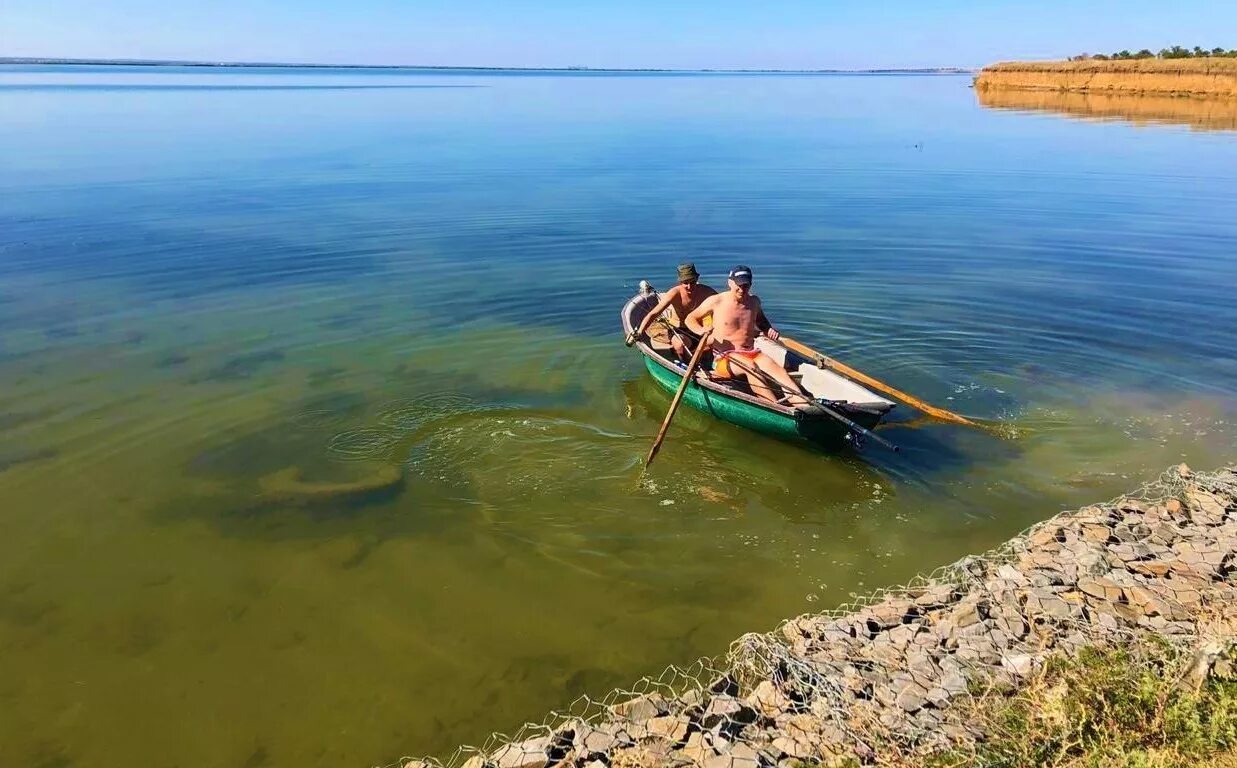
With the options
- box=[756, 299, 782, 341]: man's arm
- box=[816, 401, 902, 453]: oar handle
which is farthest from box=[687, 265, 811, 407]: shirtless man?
box=[816, 401, 902, 453]: oar handle

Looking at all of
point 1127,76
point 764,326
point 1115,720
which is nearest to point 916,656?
point 1115,720

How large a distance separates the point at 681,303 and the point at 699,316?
492 millimetres

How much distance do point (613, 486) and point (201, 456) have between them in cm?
523

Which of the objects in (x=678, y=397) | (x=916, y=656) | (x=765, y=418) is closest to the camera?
(x=916, y=656)

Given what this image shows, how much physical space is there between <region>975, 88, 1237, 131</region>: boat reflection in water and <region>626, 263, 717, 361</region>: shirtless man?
4116cm

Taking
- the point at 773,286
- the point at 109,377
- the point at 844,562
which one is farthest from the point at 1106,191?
the point at 109,377

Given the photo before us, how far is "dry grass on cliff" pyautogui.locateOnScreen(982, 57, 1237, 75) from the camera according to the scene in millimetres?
57719

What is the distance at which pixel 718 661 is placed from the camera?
268 inches

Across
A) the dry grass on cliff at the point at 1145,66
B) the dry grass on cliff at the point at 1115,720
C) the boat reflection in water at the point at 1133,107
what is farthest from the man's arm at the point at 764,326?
the dry grass on cliff at the point at 1145,66

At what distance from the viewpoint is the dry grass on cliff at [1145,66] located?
5772cm

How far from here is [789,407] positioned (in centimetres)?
968

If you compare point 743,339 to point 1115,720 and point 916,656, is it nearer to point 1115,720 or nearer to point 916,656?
point 916,656

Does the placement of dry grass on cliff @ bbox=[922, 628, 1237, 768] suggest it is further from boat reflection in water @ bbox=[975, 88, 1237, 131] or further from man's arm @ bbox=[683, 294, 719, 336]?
boat reflection in water @ bbox=[975, 88, 1237, 131]

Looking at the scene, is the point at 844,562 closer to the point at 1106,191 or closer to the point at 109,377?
the point at 109,377
